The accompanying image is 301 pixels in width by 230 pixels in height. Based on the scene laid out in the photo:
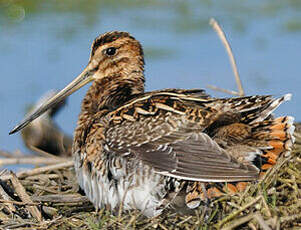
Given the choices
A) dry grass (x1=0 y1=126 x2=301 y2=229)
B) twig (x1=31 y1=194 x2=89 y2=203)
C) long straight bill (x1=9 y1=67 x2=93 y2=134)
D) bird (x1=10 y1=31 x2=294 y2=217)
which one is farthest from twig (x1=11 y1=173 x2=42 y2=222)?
long straight bill (x1=9 y1=67 x2=93 y2=134)

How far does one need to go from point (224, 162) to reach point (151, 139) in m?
0.40

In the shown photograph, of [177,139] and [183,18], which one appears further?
[183,18]

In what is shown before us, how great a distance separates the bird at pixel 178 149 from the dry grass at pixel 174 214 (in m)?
0.09

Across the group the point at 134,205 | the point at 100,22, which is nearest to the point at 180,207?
the point at 134,205

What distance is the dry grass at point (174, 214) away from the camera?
326cm

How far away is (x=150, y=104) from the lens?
391 centimetres

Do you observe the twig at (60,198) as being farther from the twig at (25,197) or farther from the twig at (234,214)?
the twig at (234,214)

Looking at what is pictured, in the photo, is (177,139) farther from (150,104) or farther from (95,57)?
(95,57)

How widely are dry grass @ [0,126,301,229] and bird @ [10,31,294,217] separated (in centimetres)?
9

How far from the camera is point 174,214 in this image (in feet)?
11.4

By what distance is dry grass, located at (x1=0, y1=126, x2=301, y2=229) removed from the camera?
3.26m

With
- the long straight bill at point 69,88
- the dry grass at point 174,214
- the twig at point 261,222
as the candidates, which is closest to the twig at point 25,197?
the dry grass at point 174,214

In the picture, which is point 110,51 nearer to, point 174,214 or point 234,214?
point 174,214

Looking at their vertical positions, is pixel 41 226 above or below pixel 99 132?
below
